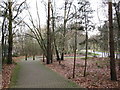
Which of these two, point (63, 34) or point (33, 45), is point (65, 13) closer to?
point (63, 34)

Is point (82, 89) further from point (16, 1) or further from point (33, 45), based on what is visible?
point (33, 45)

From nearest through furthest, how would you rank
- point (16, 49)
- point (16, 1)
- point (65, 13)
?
1. point (16, 1)
2. point (65, 13)
3. point (16, 49)

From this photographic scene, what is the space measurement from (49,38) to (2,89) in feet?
40.6

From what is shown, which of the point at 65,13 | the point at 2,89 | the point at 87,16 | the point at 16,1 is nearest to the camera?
the point at 2,89

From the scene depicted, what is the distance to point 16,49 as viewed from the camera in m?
41.7

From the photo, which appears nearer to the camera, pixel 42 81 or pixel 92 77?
pixel 42 81

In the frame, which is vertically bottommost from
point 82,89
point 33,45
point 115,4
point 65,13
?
point 82,89

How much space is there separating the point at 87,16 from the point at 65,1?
8900mm

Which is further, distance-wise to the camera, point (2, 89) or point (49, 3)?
point (49, 3)

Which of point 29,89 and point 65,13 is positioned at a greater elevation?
point 65,13

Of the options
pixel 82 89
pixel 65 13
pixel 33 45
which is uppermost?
pixel 65 13

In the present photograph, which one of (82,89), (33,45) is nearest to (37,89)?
(82,89)

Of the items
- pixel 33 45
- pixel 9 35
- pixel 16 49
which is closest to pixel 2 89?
pixel 9 35

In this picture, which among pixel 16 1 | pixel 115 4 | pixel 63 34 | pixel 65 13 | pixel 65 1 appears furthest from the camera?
pixel 65 13
